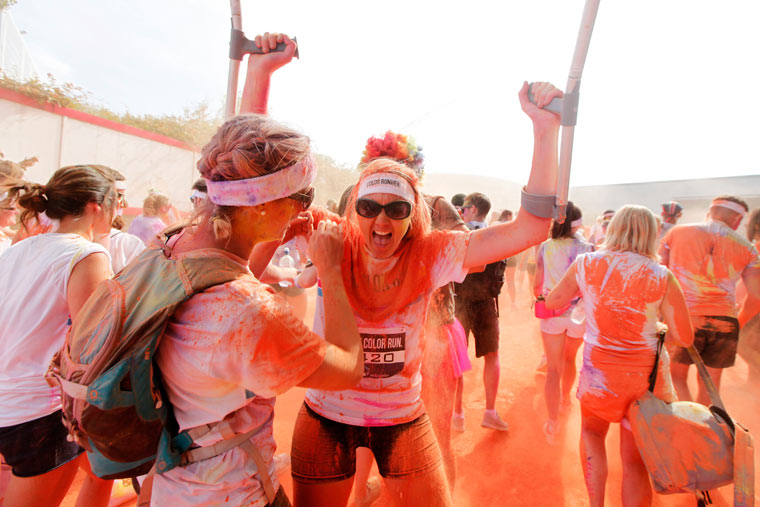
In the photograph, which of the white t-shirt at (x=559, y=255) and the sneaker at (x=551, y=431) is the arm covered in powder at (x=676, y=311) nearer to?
the white t-shirt at (x=559, y=255)

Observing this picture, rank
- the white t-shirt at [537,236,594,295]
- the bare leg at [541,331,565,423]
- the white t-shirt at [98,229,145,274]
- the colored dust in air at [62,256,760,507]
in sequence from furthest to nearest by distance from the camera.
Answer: the white t-shirt at [537,236,594,295] → the bare leg at [541,331,565,423] → the white t-shirt at [98,229,145,274] → the colored dust in air at [62,256,760,507]

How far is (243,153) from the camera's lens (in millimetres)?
1136

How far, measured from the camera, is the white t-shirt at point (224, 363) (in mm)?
1004

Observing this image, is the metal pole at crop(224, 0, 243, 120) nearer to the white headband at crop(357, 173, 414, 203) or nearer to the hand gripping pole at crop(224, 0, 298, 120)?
the hand gripping pole at crop(224, 0, 298, 120)

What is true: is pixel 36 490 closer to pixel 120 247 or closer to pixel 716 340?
pixel 120 247

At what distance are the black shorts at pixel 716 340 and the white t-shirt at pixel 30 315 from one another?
5513mm

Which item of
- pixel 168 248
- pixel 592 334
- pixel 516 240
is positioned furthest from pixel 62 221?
pixel 592 334

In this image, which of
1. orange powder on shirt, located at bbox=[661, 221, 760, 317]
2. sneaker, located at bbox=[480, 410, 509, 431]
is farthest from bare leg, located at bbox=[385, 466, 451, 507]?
orange powder on shirt, located at bbox=[661, 221, 760, 317]

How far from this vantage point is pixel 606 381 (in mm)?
2543

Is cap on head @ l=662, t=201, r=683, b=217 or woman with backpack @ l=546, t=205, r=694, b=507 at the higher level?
cap on head @ l=662, t=201, r=683, b=217

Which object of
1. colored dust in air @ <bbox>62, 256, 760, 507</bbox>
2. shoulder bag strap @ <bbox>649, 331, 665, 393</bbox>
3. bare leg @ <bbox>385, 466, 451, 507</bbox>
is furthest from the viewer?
colored dust in air @ <bbox>62, 256, 760, 507</bbox>

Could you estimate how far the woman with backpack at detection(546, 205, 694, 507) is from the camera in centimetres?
248

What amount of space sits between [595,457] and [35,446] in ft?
11.4

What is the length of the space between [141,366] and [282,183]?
2.15 ft
